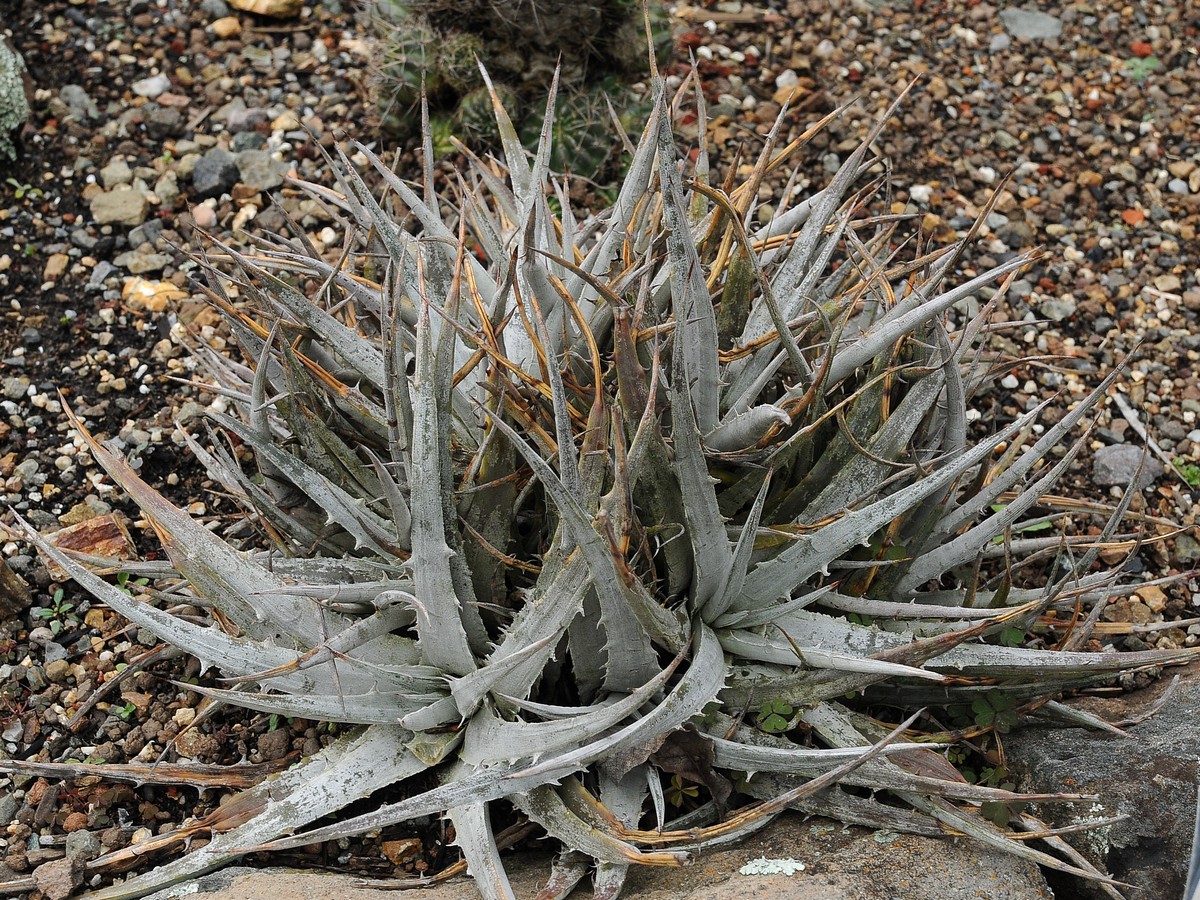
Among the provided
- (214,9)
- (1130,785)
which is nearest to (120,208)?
(214,9)

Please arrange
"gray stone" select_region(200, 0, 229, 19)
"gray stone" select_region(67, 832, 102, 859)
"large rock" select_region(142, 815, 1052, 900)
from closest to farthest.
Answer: "large rock" select_region(142, 815, 1052, 900) < "gray stone" select_region(67, 832, 102, 859) < "gray stone" select_region(200, 0, 229, 19)

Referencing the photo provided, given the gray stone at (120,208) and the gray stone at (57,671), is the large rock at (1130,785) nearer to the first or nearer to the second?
the gray stone at (57,671)

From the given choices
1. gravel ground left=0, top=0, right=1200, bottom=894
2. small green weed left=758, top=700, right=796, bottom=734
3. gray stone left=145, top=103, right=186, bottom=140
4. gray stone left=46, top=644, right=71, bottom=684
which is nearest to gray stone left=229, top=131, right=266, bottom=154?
gravel ground left=0, top=0, right=1200, bottom=894

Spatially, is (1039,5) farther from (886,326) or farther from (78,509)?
(78,509)

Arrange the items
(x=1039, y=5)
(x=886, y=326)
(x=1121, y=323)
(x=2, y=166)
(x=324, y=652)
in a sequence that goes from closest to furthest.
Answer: (x=324, y=652) → (x=886, y=326) → (x=1121, y=323) → (x=2, y=166) → (x=1039, y=5)

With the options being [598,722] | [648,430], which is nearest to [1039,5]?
[648,430]

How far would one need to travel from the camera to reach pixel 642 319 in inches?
84.9

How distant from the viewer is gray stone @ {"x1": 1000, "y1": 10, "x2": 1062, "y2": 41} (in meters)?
4.47

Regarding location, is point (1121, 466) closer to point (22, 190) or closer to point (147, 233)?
point (147, 233)

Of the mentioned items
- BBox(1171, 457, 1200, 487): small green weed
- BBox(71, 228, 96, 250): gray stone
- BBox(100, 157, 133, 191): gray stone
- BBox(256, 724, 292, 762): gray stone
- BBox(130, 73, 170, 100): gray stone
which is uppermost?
BBox(130, 73, 170, 100): gray stone

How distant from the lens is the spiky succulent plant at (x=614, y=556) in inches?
75.4

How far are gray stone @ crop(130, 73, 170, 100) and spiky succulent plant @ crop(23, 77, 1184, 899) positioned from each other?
2027 mm

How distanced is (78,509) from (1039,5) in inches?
152

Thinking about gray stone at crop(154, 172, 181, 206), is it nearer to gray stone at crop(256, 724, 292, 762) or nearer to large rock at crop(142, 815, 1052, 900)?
gray stone at crop(256, 724, 292, 762)
